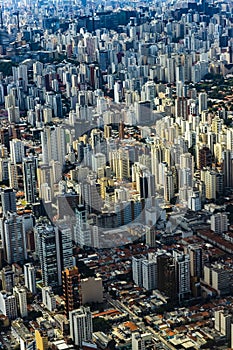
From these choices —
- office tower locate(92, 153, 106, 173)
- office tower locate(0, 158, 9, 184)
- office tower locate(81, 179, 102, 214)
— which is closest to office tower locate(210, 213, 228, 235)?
office tower locate(81, 179, 102, 214)

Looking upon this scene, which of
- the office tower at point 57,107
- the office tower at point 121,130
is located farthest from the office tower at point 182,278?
the office tower at point 57,107

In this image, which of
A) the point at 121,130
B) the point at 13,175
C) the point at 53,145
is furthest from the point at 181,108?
the point at 13,175

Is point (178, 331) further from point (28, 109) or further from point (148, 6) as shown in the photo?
point (148, 6)

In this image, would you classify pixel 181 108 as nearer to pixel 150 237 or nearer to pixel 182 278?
pixel 150 237

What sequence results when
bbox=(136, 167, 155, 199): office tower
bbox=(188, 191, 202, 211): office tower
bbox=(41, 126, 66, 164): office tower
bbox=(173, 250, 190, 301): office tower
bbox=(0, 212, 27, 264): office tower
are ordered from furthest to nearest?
bbox=(41, 126, 66, 164): office tower < bbox=(188, 191, 202, 211): office tower < bbox=(136, 167, 155, 199): office tower < bbox=(0, 212, 27, 264): office tower < bbox=(173, 250, 190, 301): office tower

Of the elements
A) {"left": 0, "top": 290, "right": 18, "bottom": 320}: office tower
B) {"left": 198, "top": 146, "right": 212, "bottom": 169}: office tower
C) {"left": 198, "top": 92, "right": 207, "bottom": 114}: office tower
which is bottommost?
{"left": 0, "top": 290, "right": 18, "bottom": 320}: office tower

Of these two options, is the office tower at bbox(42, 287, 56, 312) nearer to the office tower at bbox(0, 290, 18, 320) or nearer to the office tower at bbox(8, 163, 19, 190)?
the office tower at bbox(0, 290, 18, 320)
